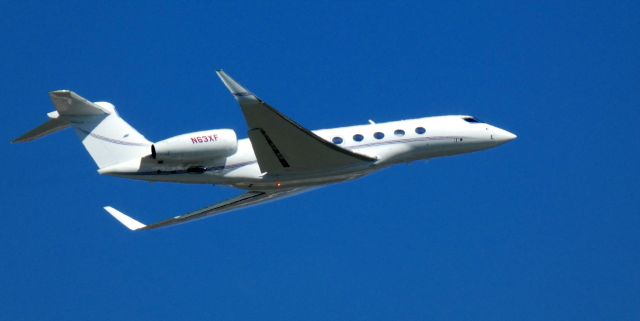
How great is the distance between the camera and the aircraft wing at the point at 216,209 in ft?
119

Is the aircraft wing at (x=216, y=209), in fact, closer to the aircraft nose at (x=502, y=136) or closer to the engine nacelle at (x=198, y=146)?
the engine nacelle at (x=198, y=146)

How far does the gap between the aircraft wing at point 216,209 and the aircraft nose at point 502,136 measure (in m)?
6.49

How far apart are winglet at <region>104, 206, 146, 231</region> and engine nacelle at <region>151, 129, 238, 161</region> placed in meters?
5.55

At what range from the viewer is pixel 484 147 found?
120 ft

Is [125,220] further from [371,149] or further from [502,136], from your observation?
[502,136]

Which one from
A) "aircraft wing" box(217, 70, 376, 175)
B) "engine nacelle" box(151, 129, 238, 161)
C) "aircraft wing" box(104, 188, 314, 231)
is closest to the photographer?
"aircraft wing" box(217, 70, 376, 175)

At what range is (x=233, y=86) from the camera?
28.8 metres

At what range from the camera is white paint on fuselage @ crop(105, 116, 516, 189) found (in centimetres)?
3254

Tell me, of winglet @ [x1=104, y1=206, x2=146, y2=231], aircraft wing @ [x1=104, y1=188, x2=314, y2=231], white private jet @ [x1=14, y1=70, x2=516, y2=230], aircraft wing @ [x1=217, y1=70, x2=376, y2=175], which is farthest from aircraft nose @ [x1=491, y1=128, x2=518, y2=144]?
winglet @ [x1=104, y1=206, x2=146, y2=231]

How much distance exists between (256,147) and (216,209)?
6.11 m

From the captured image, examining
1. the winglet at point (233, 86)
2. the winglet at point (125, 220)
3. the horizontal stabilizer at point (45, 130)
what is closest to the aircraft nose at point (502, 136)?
the winglet at point (233, 86)

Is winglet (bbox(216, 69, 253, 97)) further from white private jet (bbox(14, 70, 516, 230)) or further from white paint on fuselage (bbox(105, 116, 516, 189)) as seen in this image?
white paint on fuselage (bbox(105, 116, 516, 189))

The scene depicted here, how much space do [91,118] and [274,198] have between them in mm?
7191

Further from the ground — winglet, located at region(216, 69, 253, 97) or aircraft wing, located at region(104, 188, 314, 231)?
winglet, located at region(216, 69, 253, 97)
